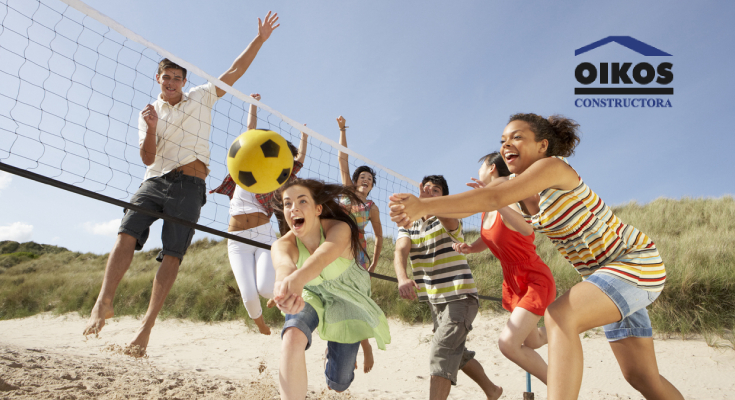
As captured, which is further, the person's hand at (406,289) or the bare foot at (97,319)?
the person's hand at (406,289)

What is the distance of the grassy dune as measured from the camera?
226 inches

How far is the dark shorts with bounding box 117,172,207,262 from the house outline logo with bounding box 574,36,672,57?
850 centimetres

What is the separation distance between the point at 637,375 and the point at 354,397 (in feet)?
8.60

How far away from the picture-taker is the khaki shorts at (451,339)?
3.02m

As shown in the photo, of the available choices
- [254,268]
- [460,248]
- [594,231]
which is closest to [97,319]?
[254,268]

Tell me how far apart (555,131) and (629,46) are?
8.87 metres

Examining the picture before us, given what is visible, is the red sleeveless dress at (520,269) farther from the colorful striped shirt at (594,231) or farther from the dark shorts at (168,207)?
the dark shorts at (168,207)

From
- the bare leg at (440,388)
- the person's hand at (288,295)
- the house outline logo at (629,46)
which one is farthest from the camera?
the house outline logo at (629,46)

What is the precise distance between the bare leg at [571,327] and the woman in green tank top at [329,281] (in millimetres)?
1098

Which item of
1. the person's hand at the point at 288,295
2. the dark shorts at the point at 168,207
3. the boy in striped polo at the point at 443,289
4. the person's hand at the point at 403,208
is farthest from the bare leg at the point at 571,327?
the dark shorts at the point at 168,207

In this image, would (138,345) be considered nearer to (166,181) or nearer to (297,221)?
(166,181)

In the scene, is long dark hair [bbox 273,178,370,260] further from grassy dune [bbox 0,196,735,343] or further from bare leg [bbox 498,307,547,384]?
grassy dune [bbox 0,196,735,343]

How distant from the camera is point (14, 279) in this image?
15.1 metres

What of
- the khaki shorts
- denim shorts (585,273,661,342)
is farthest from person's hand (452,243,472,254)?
denim shorts (585,273,661,342)
